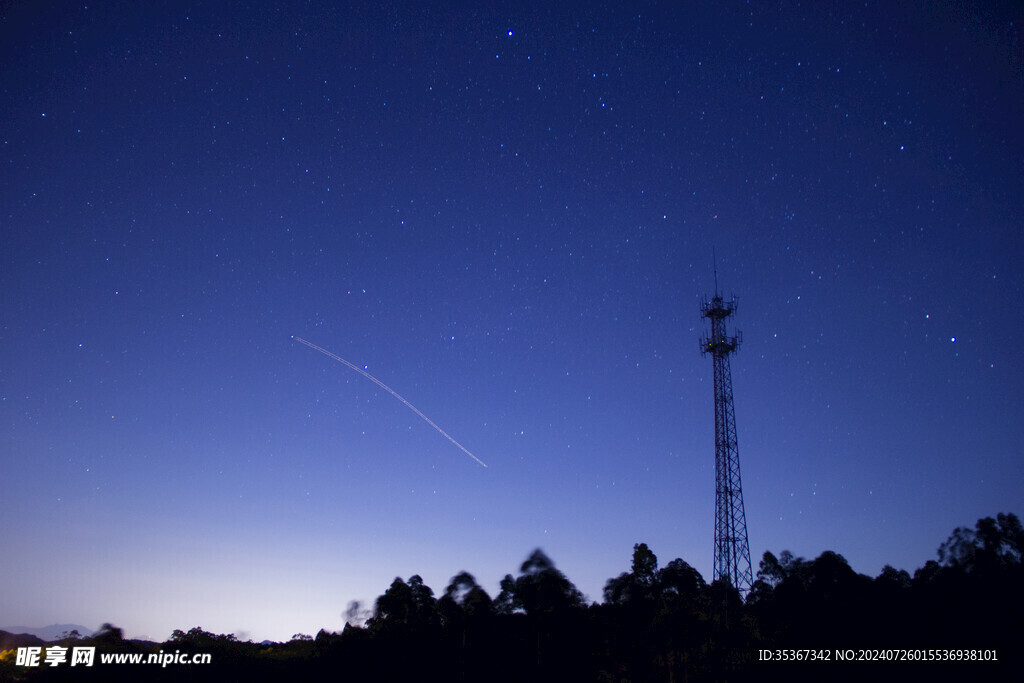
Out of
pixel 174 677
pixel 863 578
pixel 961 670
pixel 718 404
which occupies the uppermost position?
pixel 718 404

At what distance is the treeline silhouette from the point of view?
30078mm

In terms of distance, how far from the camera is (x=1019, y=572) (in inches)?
1673

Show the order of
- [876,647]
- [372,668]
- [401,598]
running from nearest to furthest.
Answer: [876,647], [372,668], [401,598]

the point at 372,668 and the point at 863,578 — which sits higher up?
the point at 863,578

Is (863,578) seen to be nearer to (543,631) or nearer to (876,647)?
(876,647)

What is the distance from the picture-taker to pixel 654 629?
103ft

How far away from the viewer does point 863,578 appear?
50594 millimetres

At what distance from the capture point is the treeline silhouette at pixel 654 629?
30.1m

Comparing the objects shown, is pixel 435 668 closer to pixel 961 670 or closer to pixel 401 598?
pixel 401 598

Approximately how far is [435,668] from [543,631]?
6.55 meters

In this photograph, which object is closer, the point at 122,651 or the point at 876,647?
the point at 876,647

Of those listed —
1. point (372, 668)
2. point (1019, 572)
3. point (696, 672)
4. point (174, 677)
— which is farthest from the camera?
point (1019, 572)

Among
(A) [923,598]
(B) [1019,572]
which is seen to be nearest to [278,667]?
(A) [923,598]

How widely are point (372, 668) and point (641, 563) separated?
1820 centimetres
